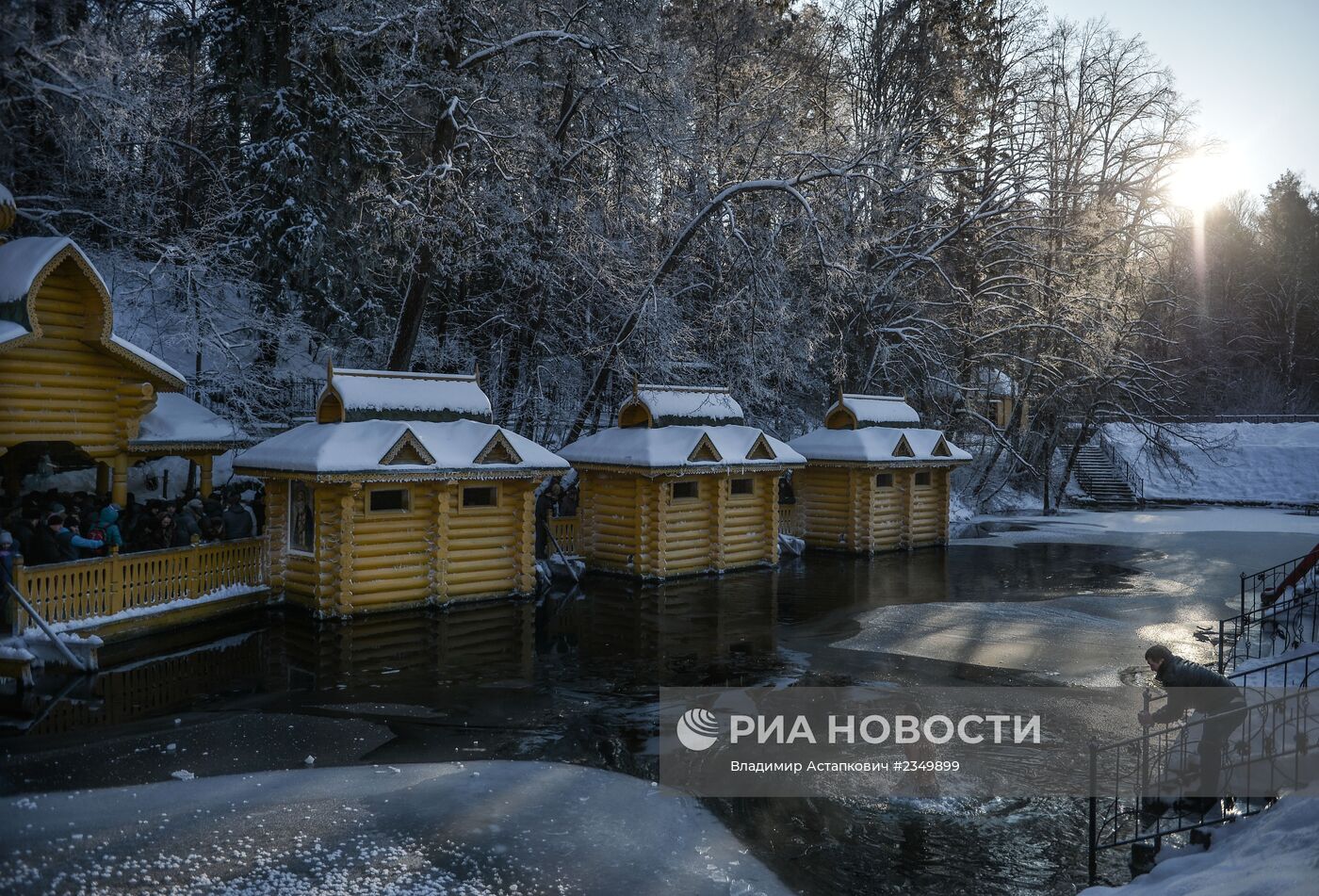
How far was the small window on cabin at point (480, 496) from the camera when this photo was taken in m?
18.3

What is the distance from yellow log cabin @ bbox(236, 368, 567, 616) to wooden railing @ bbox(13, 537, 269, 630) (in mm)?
699

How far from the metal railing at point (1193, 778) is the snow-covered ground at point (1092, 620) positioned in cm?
388

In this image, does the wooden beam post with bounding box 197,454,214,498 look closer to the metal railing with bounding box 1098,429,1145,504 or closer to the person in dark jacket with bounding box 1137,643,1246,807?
the person in dark jacket with bounding box 1137,643,1246,807

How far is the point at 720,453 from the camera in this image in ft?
72.8

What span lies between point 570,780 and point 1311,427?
50.9m

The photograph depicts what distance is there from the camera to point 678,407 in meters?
22.8

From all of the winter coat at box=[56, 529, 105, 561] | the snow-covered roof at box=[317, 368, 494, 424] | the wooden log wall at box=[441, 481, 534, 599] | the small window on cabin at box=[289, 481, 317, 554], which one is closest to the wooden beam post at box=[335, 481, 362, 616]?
the small window on cabin at box=[289, 481, 317, 554]

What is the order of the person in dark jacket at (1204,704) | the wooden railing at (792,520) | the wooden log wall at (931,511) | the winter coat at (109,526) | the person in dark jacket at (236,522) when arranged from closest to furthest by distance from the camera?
the person in dark jacket at (1204,704)
the winter coat at (109,526)
the person in dark jacket at (236,522)
the wooden railing at (792,520)
the wooden log wall at (931,511)

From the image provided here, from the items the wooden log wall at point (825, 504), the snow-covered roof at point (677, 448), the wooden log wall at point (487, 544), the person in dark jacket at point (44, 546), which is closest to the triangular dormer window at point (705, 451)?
the snow-covered roof at point (677, 448)

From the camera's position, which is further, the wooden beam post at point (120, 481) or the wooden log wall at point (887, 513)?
the wooden log wall at point (887, 513)

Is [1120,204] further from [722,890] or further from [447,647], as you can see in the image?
[722,890]

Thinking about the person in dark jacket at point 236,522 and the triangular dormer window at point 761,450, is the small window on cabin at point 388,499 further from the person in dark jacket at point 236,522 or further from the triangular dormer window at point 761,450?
the triangular dormer window at point 761,450

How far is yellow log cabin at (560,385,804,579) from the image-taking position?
851 inches

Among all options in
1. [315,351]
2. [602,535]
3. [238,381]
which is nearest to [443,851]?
[602,535]
